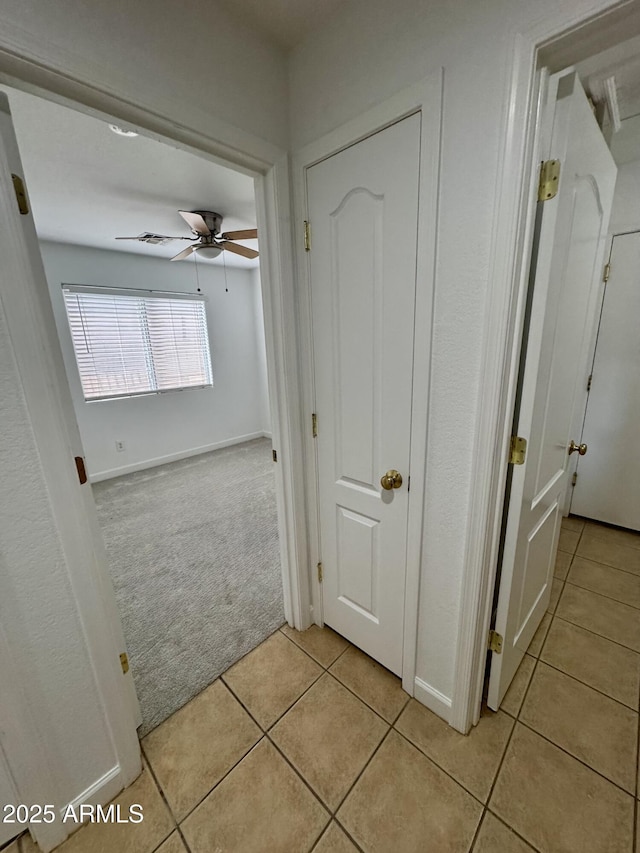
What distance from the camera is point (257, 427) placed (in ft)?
17.5

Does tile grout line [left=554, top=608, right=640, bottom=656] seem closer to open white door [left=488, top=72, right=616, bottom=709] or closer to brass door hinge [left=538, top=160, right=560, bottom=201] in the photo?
open white door [left=488, top=72, right=616, bottom=709]

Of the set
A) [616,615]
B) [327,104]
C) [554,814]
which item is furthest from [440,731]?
[327,104]

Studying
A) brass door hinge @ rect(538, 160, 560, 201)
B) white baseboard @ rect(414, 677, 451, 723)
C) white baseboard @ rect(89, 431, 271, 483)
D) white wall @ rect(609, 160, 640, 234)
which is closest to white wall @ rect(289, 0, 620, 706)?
white baseboard @ rect(414, 677, 451, 723)

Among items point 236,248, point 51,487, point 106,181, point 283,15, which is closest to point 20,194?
point 51,487

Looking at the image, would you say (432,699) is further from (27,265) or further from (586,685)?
(27,265)

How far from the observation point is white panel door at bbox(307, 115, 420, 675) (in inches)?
41.5

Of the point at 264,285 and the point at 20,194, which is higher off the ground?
the point at 20,194

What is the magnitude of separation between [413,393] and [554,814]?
136 cm

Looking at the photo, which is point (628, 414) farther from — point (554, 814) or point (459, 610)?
point (554, 814)

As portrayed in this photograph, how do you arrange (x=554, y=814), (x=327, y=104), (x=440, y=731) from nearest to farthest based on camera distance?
(x=554, y=814), (x=327, y=104), (x=440, y=731)

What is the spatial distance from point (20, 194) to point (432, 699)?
2.07m

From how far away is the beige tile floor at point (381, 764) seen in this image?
1.00 meters

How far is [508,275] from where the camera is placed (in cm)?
86

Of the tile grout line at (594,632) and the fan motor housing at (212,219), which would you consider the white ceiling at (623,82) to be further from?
the fan motor housing at (212,219)
